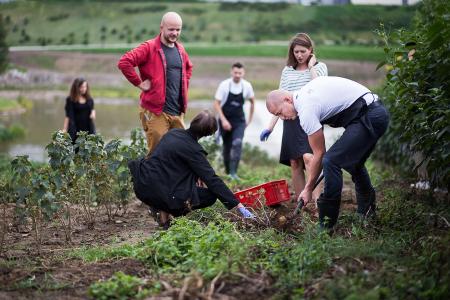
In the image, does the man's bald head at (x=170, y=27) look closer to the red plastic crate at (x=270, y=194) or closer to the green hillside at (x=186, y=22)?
the red plastic crate at (x=270, y=194)

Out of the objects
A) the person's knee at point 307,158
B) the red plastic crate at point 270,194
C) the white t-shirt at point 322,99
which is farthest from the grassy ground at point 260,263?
the person's knee at point 307,158

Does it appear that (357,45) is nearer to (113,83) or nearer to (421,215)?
(113,83)

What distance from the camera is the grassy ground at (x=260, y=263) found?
173 inches

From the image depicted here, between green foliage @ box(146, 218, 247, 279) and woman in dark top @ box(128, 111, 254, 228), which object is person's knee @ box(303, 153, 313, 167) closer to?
woman in dark top @ box(128, 111, 254, 228)

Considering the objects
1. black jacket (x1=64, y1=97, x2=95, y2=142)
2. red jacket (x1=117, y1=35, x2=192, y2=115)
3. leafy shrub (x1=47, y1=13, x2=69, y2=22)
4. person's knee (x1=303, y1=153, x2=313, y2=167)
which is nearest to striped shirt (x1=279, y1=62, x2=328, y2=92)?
person's knee (x1=303, y1=153, x2=313, y2=167)

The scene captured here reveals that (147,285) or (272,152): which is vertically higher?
(147,285)

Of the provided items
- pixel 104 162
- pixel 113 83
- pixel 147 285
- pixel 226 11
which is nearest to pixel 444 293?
pixel 147 285

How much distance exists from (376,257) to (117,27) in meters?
30.4

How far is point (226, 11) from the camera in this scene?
37.1 meters

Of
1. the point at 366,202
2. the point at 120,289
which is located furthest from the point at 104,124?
the point at 120,289

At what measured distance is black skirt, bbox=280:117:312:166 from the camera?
280 inches

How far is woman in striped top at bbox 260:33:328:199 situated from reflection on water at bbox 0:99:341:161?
6.48m

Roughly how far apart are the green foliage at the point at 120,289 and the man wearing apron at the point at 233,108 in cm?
599

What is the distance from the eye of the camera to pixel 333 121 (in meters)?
5.96
